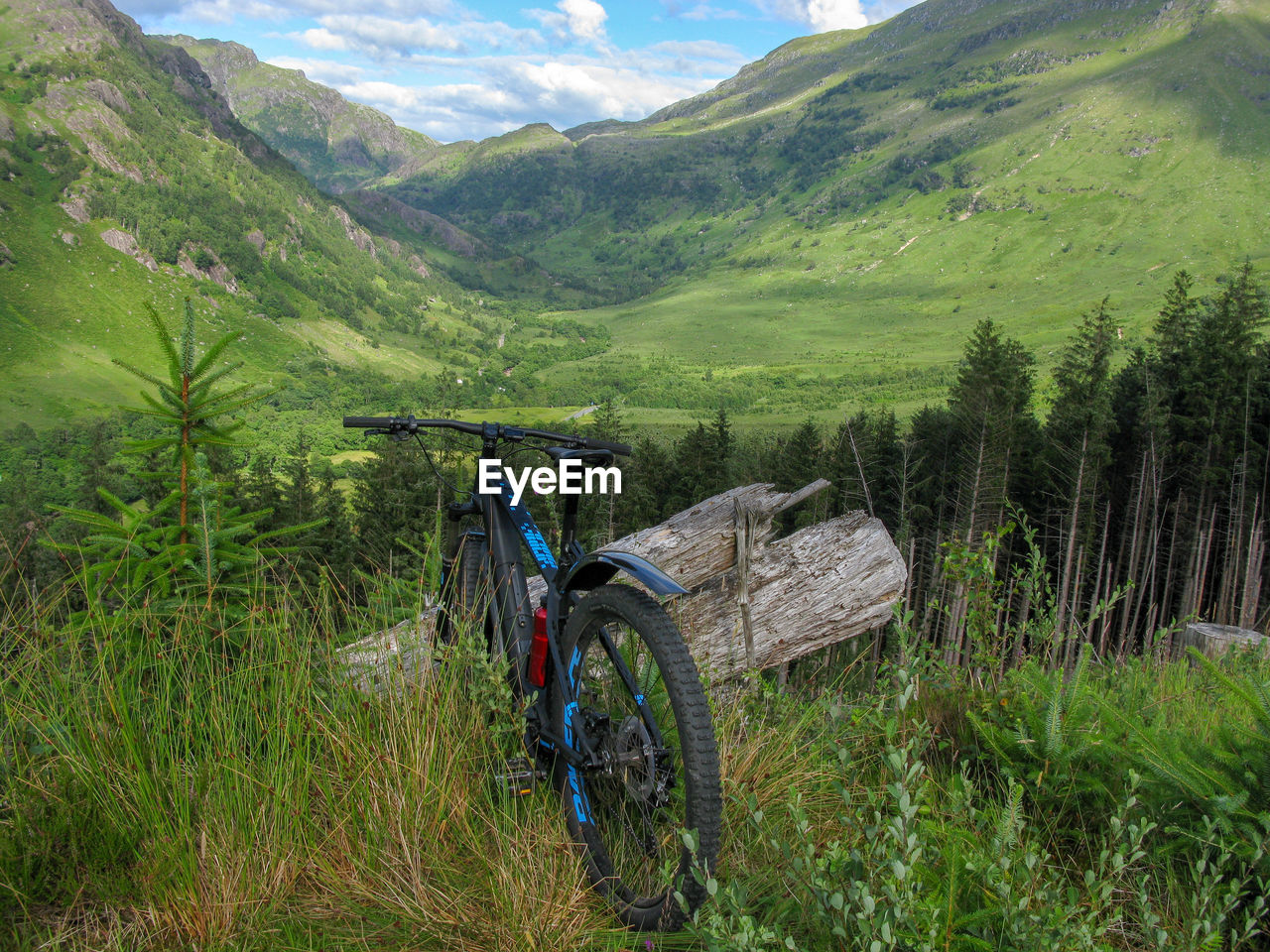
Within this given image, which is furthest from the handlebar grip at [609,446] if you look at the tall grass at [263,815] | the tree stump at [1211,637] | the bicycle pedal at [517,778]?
the tree stump at [1211,637]

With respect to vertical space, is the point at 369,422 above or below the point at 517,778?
above

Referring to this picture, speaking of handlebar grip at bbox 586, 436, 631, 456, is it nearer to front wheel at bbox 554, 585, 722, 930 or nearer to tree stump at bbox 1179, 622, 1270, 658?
front wheel at bbox 554, 585, 722, 930

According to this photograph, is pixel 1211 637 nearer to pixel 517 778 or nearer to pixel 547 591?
pixel 547 591

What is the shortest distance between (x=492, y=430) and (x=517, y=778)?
186 cm

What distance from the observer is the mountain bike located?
277cm

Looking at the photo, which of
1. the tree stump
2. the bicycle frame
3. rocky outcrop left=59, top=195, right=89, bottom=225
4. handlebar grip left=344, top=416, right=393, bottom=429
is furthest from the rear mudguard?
rocky outcrop left=59, top=195, right=89, bottom=225

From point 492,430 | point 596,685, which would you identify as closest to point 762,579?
point 596,685

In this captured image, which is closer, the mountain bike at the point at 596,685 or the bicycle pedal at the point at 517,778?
the mountain bike at the point at 596,685

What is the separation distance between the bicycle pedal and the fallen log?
8.06ft

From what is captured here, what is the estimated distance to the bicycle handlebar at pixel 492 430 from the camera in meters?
3.93

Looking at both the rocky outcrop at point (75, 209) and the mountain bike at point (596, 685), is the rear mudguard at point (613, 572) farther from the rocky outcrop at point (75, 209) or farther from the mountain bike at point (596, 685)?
the rocky outcrop at point (75, 209)

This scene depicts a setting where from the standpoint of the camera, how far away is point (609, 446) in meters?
3.97

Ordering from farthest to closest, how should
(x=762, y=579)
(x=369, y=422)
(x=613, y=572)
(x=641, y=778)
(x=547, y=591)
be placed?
(x=762, y=579) < (x=369, y=422) < (x=547, y=591) < (x=613, y=572) < (x=641, y=778)

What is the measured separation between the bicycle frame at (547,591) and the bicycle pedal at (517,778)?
99mm
